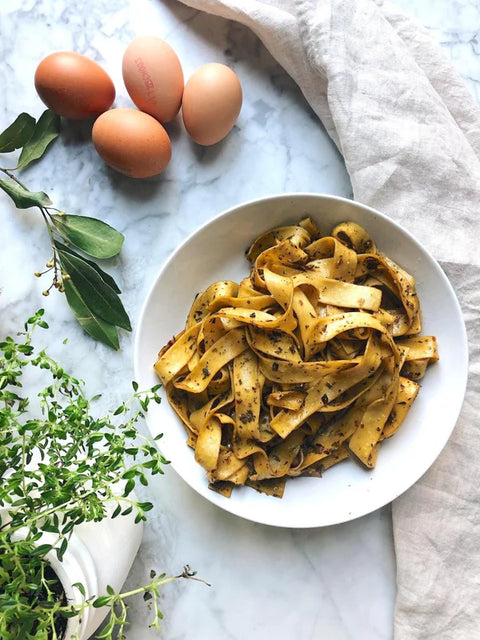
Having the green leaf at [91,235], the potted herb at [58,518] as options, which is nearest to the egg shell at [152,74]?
the green leaf at [91,235]

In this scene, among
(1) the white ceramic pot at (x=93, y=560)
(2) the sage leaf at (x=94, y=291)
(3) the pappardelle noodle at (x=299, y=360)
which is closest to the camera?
(1) the white ceramic pot at (x=93, y=560)

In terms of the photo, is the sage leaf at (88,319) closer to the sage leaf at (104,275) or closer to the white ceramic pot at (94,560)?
the sage leaf at (104,275)

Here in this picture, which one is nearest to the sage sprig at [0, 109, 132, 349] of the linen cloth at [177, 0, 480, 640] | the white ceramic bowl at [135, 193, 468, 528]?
the white ceramic bowl at [135, 193, 468, 528]

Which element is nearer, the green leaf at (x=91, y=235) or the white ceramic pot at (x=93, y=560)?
the white ceramic pot at (x=93, y=560)

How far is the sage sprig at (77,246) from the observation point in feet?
6.31

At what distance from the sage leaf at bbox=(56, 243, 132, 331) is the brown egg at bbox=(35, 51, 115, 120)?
1.32 feet

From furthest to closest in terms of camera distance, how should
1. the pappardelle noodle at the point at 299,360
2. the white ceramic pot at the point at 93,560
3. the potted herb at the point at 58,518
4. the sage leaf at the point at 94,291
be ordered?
the sage leaf at the point at 94,291, the pappardelle noodle at the point at 299,360, the white ceramic pot at the point at 93,560, the potted herb at the point at 58,518

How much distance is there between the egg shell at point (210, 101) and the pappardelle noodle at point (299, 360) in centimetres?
33

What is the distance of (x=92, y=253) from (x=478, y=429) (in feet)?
3.91

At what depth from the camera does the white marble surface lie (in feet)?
6.47

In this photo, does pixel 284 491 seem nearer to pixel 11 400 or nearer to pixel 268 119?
pixel 11 400

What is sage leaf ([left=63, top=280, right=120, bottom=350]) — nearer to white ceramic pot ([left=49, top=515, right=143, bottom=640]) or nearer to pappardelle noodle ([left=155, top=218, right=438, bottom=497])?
pappardelle noodle ([left=155, top=218, right=438, bottom=497])

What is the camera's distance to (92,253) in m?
1.92

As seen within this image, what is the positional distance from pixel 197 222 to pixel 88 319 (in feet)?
1.39
